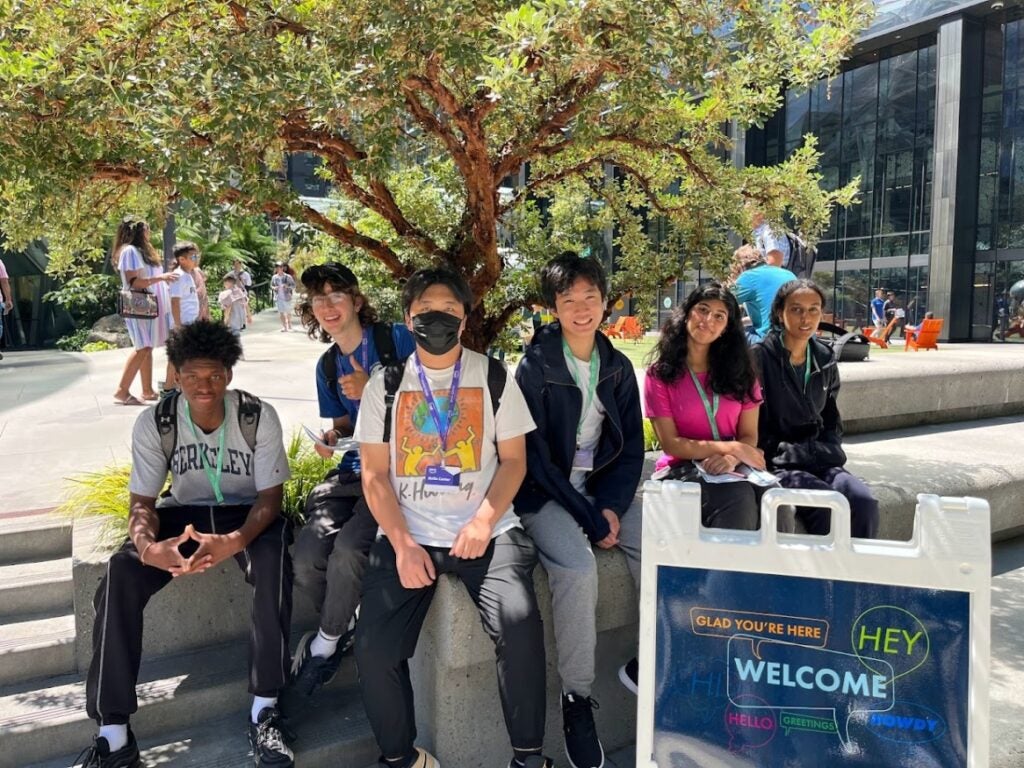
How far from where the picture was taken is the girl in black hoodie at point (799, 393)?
12.0 ft

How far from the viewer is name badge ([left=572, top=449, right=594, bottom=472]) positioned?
10.7 ft

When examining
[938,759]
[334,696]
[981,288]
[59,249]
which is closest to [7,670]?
[334,696]

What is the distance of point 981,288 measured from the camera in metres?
23.0

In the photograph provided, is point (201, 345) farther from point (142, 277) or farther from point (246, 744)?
point (142, 277)

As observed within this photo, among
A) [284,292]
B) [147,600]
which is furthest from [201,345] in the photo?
[284,292]

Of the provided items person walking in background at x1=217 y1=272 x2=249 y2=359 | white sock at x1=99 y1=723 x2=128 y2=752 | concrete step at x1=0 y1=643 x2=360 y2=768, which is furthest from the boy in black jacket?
person walking in background at x1=217 y1=272 x2=249 y2=359

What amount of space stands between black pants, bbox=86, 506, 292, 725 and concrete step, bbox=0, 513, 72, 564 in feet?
3.59

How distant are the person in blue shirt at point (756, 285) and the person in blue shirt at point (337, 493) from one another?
94.7 inches

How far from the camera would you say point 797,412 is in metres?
3.70

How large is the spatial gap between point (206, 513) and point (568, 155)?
9.90 feet

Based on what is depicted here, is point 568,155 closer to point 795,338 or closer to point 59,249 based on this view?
point 795,338

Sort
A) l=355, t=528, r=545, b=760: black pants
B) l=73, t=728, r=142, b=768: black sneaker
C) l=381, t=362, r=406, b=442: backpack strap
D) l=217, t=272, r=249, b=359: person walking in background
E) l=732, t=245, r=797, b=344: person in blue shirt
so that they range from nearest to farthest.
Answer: l=355, t=528, r=545, b=760: black pants → l=73, t=728, r=142, b=768: black sneaker → l=381, t=362, r=406, b=442: backpack strap → l=732, t=245, r=797, b=344: person in blue shirt → l=217, t=272, r=249, b=359: person walking in background

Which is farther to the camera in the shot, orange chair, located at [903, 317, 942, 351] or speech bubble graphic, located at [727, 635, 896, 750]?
A: orange chair, located at [903, 317, 942, 351]

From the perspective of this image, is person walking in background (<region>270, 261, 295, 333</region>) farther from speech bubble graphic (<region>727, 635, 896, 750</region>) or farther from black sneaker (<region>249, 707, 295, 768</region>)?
speech bubble graphic (<region>727, 635, 896, 750</region>)
